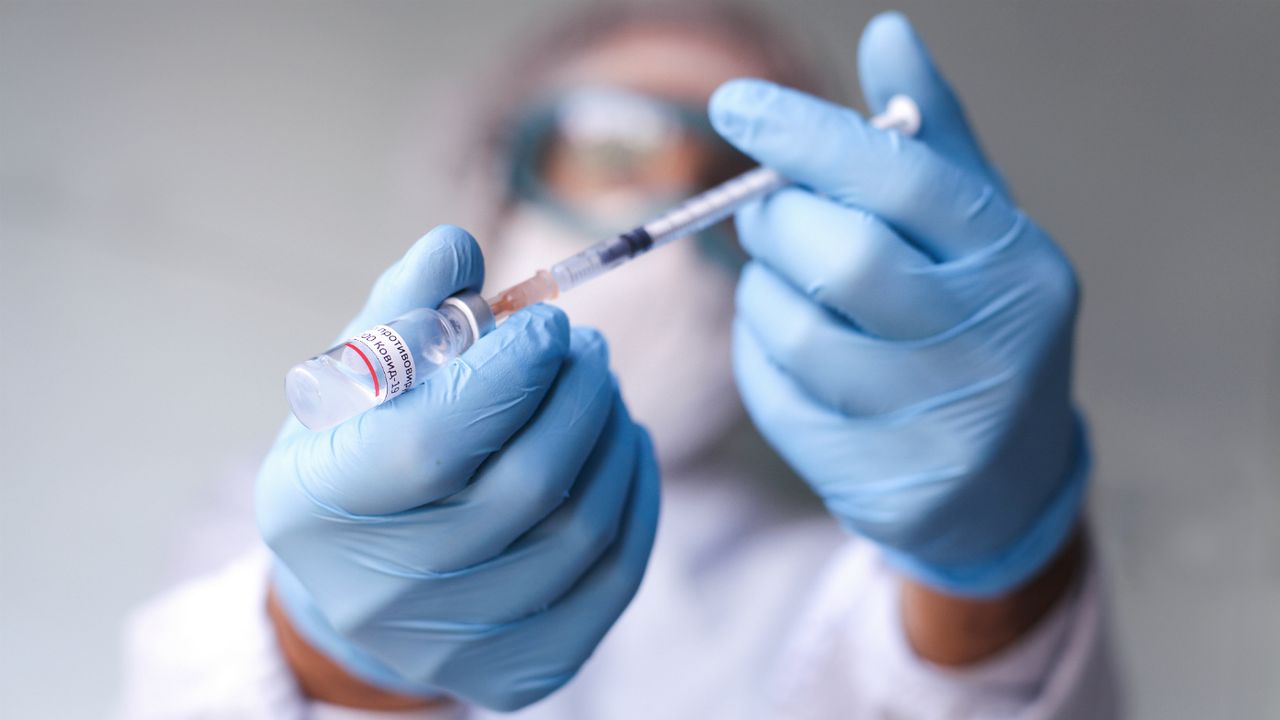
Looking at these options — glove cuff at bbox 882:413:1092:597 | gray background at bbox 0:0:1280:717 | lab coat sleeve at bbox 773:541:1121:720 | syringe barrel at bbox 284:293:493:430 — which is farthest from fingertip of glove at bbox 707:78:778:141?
gray background at bbox 0:0:1280:717

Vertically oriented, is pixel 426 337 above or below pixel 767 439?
above

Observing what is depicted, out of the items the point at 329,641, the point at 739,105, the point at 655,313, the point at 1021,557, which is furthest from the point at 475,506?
the point at 655,313

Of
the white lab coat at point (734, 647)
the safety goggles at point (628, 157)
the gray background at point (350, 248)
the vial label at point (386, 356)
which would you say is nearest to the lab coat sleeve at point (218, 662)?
the white lab coat at point (734, 647)

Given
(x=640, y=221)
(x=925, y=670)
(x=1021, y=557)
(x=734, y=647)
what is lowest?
Answer: (x=734, y=647)

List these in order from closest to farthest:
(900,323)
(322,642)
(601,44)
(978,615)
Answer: (900,323), (322,642), (978,615), (601,44)

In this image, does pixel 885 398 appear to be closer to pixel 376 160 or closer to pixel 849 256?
pixel 849 256

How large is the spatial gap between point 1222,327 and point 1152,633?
670 mm

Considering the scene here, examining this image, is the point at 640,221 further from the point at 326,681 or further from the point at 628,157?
the point at 326,681

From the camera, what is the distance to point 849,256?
75cm

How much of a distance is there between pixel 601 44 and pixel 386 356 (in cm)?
114

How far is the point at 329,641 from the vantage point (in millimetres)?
867

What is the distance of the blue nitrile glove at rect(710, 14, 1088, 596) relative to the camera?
779 millimetres

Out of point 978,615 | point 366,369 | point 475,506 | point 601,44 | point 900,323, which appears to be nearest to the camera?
point 366,369

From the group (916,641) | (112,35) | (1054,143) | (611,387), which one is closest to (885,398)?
(611,387)
